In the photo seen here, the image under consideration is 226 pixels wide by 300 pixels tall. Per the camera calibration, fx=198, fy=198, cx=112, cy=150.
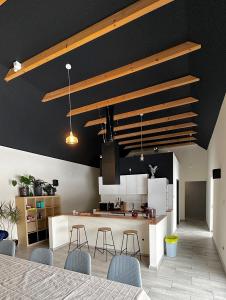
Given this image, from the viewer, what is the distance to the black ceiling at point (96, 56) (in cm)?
224

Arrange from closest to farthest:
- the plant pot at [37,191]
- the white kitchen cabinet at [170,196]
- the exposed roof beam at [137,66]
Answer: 1. the exposed roof beam at [137,66]
2. the plant pot at [37,191]
3. the white kitchen cabinet at [170,196]

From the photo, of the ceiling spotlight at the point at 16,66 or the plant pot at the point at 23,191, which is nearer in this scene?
the ceiling spotlight at the point at 16,66

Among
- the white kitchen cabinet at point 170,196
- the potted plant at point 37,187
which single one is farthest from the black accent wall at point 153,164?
the potted plant at point 37,187

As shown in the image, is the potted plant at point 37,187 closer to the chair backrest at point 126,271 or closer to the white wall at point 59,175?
the white wall at point 59,175

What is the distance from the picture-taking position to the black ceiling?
7.36 feet

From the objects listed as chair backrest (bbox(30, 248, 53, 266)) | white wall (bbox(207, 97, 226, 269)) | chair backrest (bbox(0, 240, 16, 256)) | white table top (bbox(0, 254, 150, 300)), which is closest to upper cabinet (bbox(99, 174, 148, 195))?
white wall (bbox(207, 97, 226, 269))

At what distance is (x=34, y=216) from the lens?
574 cm


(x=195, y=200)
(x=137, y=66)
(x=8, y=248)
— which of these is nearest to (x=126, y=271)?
(x=8, y=248)

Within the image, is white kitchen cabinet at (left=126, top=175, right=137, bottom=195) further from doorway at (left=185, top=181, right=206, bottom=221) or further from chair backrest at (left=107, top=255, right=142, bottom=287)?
chair backrest at (left=107, top=255, right=142, bottom=287)

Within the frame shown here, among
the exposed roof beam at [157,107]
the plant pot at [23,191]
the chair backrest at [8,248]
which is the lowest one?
the chair backrest at [8,248]

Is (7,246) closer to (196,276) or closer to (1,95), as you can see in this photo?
(1,95)

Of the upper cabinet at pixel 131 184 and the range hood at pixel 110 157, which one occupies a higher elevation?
the range hood at pixel 110 157

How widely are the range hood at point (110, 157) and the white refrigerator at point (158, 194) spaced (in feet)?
6.79

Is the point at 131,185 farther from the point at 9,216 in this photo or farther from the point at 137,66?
the point at 137,66
